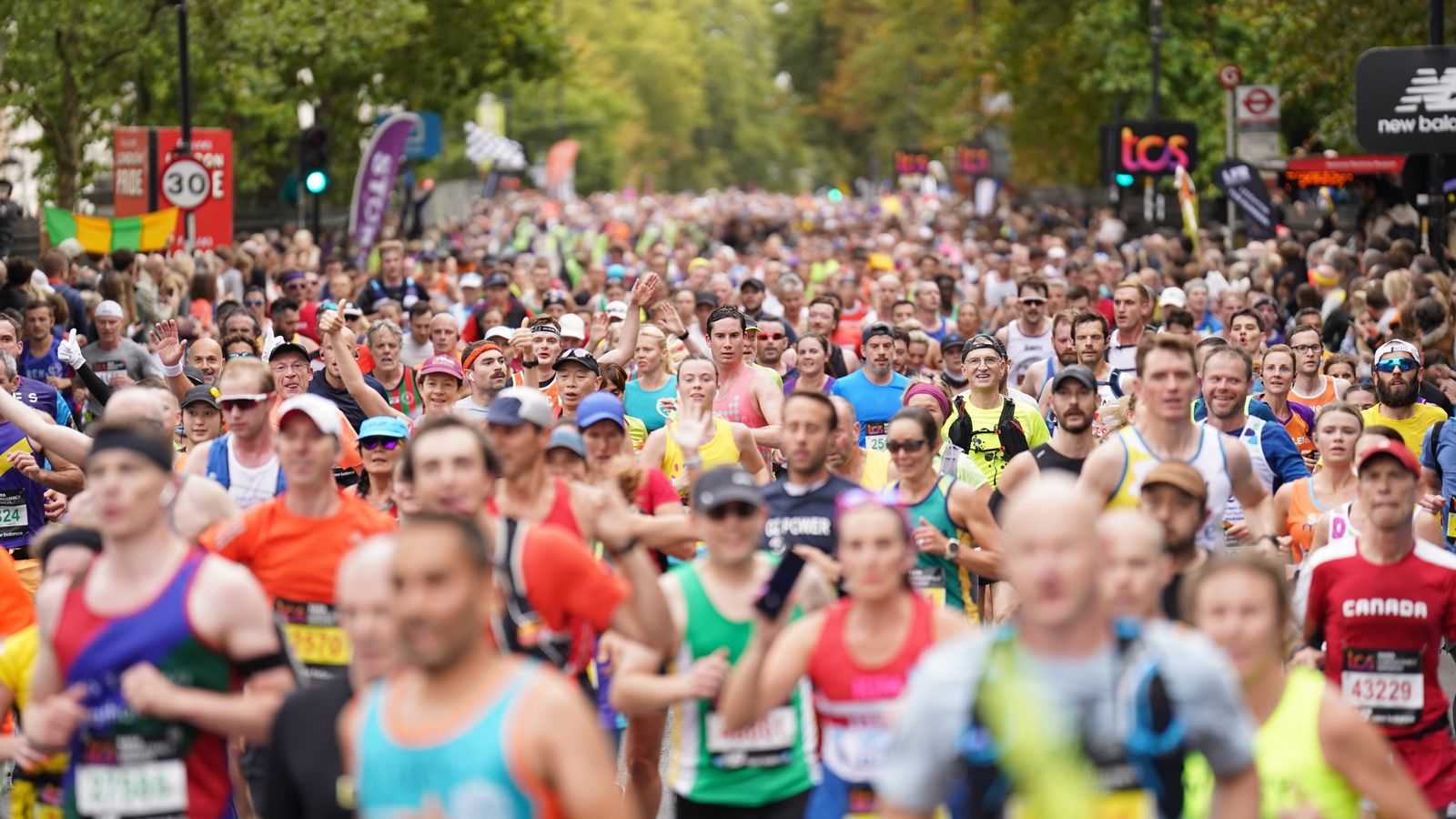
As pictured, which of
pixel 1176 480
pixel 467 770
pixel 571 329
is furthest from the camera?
pixel 571 329

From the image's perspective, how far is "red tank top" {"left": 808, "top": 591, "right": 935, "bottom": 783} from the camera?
229 inches

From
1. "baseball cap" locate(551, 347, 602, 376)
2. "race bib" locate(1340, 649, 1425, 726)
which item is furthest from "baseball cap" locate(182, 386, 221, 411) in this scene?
"race bib" locate(1340, 649, 1425, 726)

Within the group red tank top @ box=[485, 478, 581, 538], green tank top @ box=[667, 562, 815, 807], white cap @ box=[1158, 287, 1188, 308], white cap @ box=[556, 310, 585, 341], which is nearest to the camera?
green tank top @ box=[667, 562, 815, 807]

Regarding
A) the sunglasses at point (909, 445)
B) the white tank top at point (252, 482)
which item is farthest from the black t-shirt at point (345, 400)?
the sunglasses at point (909, 445)

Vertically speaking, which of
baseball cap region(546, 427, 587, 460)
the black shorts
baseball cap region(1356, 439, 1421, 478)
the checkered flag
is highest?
the checkered flag

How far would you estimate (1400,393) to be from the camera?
11.9 meters

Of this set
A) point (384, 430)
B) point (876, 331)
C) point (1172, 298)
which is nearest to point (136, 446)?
point (384, 430)

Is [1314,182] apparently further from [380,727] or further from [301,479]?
[380,727]

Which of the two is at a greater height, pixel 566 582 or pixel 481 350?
pixel 481 350

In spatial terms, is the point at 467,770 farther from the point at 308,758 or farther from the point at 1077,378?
the point at 1077,378

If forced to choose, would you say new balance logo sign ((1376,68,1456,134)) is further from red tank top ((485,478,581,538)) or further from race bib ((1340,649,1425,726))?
red tank top ((485,478,581,538))

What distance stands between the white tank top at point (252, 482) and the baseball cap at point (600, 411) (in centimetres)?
116

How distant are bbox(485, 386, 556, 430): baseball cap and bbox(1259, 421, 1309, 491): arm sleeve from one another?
4219mm

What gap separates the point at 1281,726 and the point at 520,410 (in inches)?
97.3
